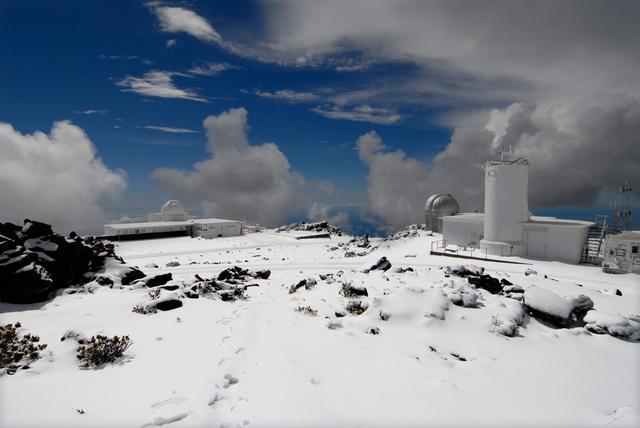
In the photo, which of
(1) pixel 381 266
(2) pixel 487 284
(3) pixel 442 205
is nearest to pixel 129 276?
(1) pixel 381 266

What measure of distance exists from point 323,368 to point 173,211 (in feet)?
210

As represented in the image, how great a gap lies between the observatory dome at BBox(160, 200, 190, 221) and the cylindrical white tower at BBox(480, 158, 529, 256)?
5399 cm

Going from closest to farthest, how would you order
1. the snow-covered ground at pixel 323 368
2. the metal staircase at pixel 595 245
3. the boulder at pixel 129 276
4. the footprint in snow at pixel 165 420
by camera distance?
1. the footprint in snow at pixel 165 420
2. the snow-covered ground at pixel 323 368
3. the boulder at pixel 129 276
4. the metal staircase at pixel 595 245

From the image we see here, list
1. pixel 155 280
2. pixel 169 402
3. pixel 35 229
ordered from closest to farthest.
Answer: pixel 169 402, pixel 35 229, pixel 155 280

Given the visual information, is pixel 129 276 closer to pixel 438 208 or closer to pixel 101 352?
pixel 101 352

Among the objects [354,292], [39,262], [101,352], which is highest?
[39,262]

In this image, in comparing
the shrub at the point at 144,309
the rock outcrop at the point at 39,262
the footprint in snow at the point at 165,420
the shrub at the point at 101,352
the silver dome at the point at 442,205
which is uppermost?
the silver dome at the point at 442,205

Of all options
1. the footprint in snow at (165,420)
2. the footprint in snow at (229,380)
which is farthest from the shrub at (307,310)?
the footprint in snow at (165,420)

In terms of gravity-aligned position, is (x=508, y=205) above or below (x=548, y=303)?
above

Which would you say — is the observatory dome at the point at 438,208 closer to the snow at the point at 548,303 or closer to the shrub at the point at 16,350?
the snow at the point at 548,303

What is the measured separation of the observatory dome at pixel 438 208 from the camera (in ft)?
157

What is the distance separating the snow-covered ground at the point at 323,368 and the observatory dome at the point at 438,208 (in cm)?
3547

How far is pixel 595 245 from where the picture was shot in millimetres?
31766

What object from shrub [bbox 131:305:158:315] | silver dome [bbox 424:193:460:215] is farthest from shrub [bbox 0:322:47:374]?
silver dome [bbox 424:193:460:215]
